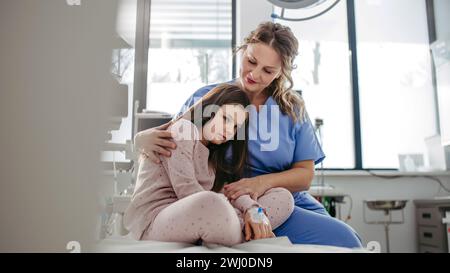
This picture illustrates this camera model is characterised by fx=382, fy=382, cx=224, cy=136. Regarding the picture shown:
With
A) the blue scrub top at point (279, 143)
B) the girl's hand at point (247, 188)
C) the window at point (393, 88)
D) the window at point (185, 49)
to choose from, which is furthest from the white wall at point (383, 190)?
the window at point (185, 49)

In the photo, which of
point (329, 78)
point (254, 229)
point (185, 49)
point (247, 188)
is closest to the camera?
point (254, 229)

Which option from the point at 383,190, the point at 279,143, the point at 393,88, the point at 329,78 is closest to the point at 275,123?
the point at 279,143

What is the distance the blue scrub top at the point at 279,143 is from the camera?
895mm

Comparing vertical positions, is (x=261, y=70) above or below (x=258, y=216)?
above

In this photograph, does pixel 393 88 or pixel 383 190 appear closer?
pixel 383 190

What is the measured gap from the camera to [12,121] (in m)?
0.76

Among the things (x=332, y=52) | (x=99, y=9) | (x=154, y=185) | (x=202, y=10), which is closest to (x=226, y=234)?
(x=154, y=185)

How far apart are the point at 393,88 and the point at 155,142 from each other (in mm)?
1737

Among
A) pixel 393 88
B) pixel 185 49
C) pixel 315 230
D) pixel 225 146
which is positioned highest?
pixel 393 88

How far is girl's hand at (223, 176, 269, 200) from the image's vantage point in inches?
31.5

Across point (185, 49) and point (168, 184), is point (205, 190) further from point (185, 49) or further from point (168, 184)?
point (185, 49)

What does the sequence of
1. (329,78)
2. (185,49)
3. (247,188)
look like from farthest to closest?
1. (329,78)
2. (185,49)
3. (247,188)

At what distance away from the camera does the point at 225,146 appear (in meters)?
0.86

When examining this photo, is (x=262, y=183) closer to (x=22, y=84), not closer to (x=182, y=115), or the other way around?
(x=182, y=115)
